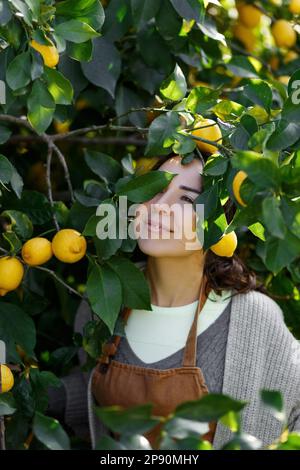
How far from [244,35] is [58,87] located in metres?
0.96

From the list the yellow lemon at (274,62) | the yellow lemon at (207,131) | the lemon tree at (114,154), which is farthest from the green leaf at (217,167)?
the yellow lemon at (274,62)

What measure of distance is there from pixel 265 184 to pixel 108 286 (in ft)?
1.53

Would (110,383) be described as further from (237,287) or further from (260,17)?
(260,17)

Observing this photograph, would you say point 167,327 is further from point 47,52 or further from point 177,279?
point 47,52

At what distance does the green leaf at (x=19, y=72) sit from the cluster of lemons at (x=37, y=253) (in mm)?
302

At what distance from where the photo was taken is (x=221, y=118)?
1.34 meters

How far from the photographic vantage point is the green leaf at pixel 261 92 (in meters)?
1.33

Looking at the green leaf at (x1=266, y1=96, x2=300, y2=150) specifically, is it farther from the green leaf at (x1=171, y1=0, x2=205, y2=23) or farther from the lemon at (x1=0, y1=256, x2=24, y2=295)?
the lemon at (x1=0, y1=256, x2=24, y2=295)

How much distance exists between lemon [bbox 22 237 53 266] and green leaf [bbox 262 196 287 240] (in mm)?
541

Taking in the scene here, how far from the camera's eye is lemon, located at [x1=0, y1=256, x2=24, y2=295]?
139cm

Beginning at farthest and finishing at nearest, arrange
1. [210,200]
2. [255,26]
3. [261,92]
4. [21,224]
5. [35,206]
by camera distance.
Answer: [255,26], [35,206], [21,224], [261,92], [210,200]

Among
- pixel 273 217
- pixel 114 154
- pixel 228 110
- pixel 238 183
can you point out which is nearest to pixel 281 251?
pixel 273 217

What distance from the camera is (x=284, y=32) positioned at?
1.92 metres
